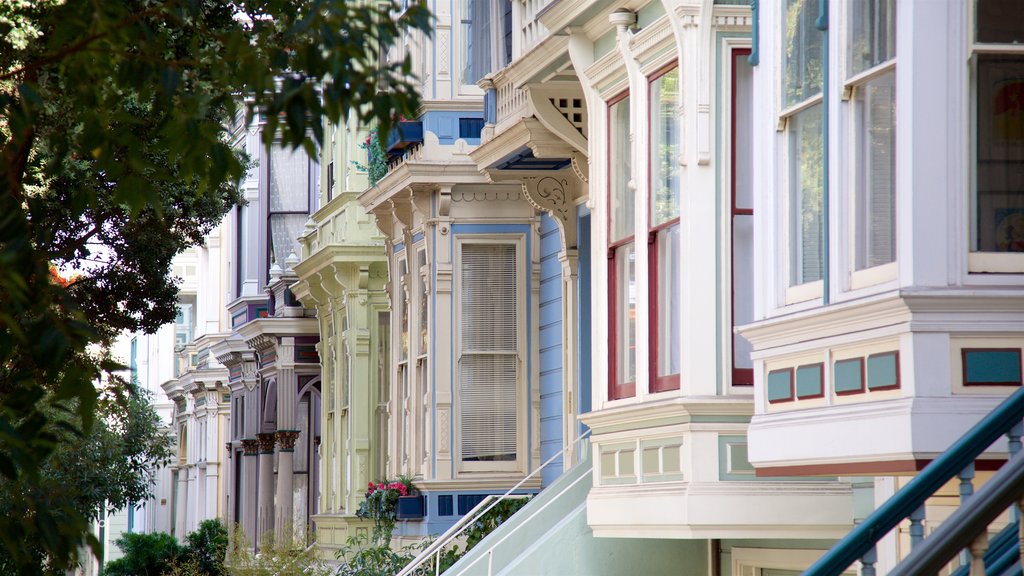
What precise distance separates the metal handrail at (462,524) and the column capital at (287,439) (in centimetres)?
1039

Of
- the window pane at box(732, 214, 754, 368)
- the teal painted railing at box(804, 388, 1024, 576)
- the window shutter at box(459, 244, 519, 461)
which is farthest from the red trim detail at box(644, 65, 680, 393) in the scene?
the window shutter at box(459, 244, 519, 461)

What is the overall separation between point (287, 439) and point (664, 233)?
17.3m

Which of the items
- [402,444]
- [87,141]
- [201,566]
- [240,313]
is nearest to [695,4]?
[87,141]

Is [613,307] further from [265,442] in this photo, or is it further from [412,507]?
[265,442]

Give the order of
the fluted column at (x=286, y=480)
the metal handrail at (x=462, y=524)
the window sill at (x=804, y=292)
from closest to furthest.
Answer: the window sill at (x=804, y=292)
the metal handrail at (x=462, y=524)
the fluted column at (x=286, y=480)

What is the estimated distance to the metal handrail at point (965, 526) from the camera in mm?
5820

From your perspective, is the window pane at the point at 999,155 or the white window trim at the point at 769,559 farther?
the white window trim at the point at 769,559

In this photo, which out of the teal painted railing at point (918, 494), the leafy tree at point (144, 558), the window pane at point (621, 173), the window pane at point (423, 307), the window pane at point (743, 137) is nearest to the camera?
the teal painted railing at point (918, 494)

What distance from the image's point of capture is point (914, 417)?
7.59 m

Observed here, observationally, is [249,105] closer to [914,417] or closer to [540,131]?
[914,417]

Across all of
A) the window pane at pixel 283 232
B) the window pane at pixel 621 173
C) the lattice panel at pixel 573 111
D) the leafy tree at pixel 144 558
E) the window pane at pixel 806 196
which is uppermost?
the window pane at pixel 283 232

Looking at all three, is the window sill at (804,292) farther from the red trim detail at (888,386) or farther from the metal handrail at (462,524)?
the metal handrail at (462,524)

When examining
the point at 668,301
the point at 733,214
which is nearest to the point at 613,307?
the point at 668,301

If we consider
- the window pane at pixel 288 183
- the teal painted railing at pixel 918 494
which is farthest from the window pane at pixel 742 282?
Result: the window pane at pixel 288 183
